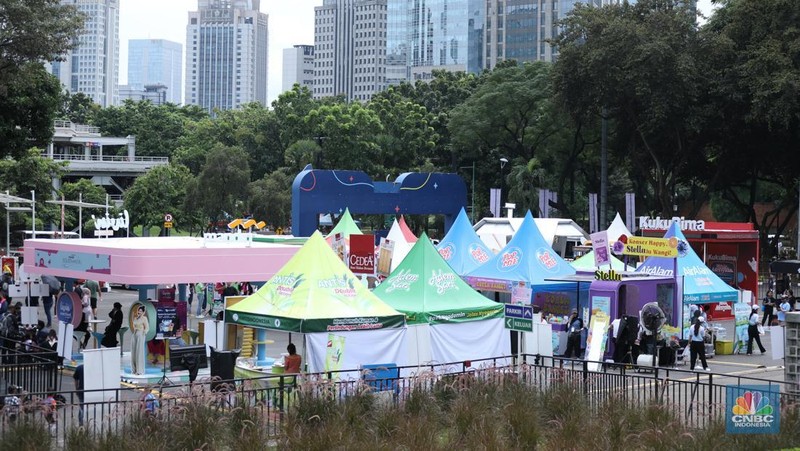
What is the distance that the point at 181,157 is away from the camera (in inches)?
3504

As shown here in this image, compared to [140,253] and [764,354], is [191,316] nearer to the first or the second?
[140,253]

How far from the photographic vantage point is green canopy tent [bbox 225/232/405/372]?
2008 centimetres

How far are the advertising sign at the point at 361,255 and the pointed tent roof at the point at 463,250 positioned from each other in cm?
604

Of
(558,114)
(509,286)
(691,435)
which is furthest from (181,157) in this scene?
(691,435)

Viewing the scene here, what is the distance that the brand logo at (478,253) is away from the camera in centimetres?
3359

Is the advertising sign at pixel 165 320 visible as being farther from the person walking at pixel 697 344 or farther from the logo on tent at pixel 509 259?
the person walking at pixel 697 344

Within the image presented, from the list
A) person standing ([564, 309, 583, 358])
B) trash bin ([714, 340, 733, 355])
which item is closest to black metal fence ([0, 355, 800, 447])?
person standing ([564, 309, 583, 358])

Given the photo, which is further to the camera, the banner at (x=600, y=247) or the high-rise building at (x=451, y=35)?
the high-rise building at (x=451, y=35)

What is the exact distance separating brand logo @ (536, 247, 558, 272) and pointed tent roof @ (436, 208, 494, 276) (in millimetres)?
3793

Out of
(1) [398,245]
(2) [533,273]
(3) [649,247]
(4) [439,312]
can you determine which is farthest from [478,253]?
(4) [439,312]

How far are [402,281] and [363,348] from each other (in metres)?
2.89

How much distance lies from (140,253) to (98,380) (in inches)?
199

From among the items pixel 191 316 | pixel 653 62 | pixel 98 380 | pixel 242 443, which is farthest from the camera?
pixel 653 62

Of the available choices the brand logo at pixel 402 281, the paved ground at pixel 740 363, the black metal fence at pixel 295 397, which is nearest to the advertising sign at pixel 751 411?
the black metal fence at pixel 295 397
